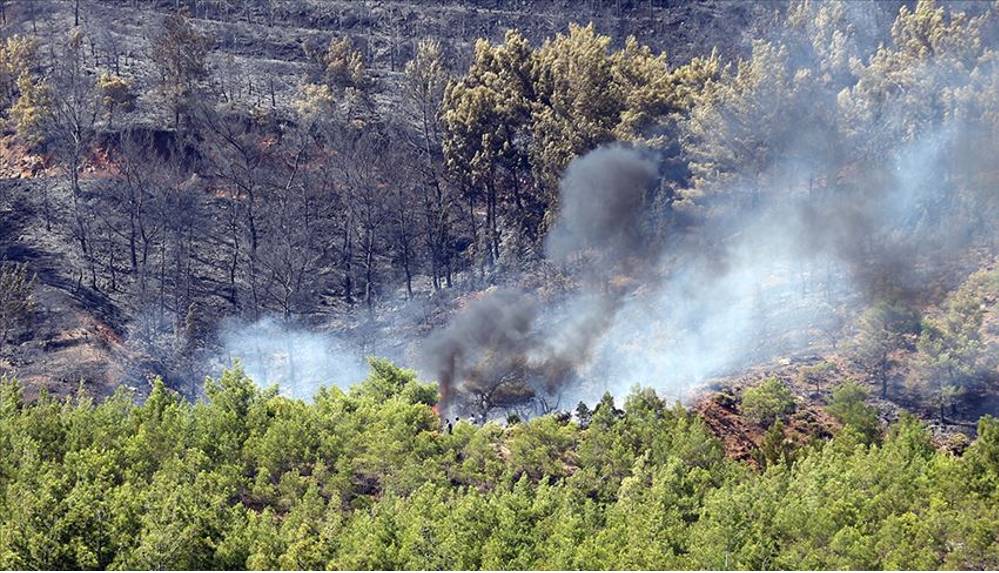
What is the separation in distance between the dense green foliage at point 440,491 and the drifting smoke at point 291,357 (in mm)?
12402

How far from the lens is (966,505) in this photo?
4091 cm

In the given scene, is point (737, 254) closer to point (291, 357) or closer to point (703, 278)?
point (703, 278)

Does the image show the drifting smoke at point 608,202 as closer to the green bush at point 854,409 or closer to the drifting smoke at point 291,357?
the drifting smoke at point 291,357

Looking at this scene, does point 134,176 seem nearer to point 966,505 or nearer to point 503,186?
point 503,186

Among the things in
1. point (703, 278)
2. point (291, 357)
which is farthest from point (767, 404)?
point (291, 357)

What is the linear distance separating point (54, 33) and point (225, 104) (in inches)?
529

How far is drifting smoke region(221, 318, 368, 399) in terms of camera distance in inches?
2514

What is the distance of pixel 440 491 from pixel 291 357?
2464cm

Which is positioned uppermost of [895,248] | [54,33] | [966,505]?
[54,33]

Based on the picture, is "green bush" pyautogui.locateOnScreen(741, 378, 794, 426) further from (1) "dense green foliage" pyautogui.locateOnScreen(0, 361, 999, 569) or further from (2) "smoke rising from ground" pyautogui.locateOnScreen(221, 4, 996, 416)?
(2) "smoke rising from ground" pyautogui.locateOnScreen(221, 4, 996, 416)

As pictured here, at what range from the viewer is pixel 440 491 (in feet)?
138

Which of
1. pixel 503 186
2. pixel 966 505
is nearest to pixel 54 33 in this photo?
pixel 503 186

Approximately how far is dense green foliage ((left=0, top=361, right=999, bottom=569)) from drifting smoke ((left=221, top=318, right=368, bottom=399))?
40.7 ft

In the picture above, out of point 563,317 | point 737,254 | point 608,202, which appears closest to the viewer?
point 563,317
